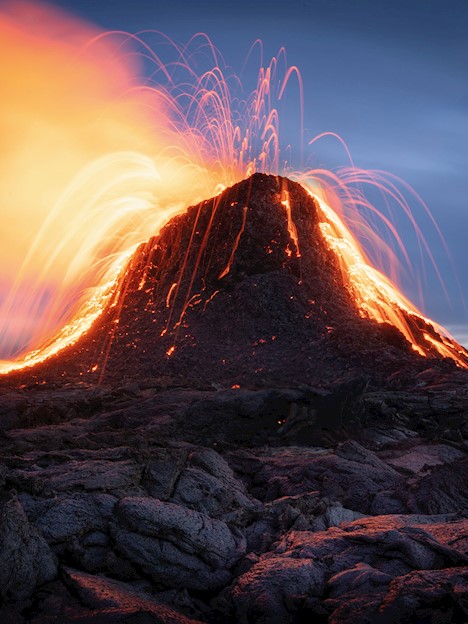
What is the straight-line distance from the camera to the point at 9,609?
9.66 metres

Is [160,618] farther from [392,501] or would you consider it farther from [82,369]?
[82,369]

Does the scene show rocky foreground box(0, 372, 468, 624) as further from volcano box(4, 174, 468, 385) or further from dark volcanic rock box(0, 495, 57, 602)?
volcano box(4, 174, 468, 385)

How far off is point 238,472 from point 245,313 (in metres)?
31.9

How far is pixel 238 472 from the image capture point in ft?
64.7

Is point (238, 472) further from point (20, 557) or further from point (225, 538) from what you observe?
point (20, 557)

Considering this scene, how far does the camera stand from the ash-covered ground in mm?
9891

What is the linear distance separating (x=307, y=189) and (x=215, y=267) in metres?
14.2

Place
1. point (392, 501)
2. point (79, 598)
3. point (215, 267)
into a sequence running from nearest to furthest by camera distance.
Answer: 1. point (79, 598)
2. point (392, 501)
3. point (215, 267)

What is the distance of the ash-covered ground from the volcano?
0.78 feet

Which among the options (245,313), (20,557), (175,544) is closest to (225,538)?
(175,544)

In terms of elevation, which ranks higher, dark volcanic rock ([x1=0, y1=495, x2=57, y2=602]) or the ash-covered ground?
the ash-covered ground

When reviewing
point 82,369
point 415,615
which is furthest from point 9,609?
point 82,369

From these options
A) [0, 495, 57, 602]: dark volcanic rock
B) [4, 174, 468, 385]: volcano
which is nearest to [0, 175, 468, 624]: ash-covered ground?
[0, 495, 57, 602]: dark volcanic rock

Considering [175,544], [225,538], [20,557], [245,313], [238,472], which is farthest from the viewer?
[245,313]
